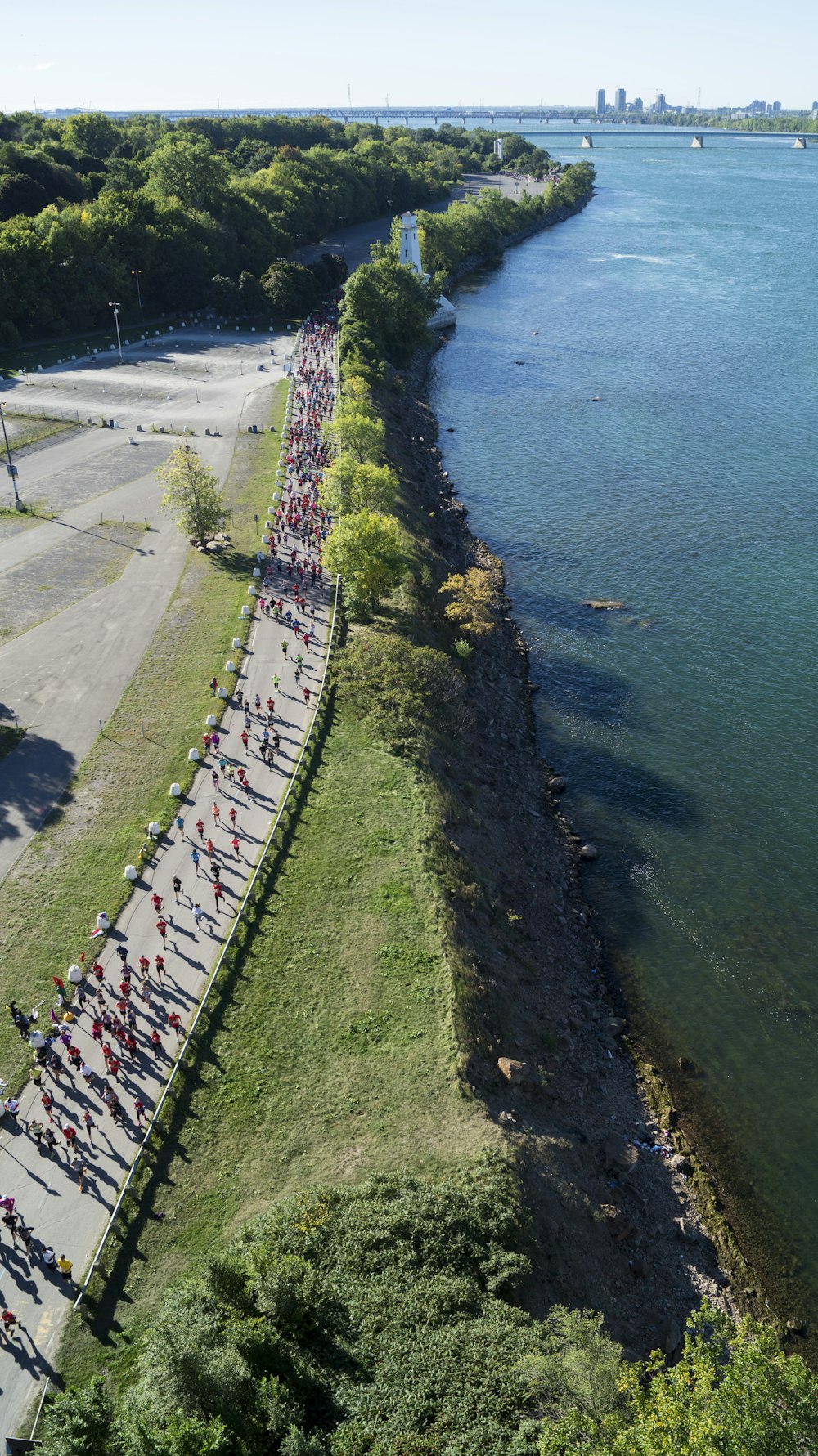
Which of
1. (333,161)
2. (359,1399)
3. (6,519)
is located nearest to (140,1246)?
(359,1399)

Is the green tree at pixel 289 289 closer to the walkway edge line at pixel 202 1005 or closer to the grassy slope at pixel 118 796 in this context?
the grassy slope at pixel 118 796

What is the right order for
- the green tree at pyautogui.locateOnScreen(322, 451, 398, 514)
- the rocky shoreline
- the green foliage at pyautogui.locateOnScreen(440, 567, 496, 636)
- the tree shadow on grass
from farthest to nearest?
the green tree at pyautogui.locateOnScreen(322, 451, 398, 514) → the green foliage at pyautogui.locateOnScreen(440, 567, 496, 636) → the tree shadow on grass → the rocky shoreline

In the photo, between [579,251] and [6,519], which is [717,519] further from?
[579,251]

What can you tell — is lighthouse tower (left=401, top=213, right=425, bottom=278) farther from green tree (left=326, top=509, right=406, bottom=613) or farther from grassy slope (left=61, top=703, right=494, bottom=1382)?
grassy slope (left=61, top=703, right=494, bottom=1382)

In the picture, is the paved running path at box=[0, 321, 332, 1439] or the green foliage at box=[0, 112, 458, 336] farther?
the green foliage at box=[0, 112, 458, 336]

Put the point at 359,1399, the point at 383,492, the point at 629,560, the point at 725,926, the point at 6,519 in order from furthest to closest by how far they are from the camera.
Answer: the point at 629,560 → the point at 6,519 → the point at 383,492 → the point at 725,926 → the point at 359,1399

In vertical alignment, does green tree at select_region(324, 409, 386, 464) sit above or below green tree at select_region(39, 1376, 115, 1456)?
above

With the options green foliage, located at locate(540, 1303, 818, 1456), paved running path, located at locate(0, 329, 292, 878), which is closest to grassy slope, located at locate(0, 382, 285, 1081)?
paved running path, located at locate(0, 329, 292, 878)
